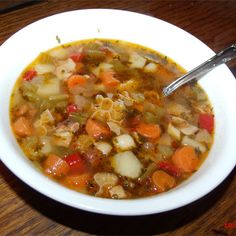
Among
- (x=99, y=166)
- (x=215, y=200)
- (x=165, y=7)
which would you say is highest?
(x=165, y=7)

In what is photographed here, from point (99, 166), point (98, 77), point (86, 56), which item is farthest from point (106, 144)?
point (86, 56)

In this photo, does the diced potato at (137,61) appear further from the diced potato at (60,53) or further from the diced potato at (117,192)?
the diced potato at (117,192)

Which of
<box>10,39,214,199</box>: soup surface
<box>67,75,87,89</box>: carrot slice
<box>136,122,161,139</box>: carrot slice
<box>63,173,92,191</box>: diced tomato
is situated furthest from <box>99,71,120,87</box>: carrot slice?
<box>63,173,92,191</box>: diced tomato

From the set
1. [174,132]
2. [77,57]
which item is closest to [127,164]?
[174,132]

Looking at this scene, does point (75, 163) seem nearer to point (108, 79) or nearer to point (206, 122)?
point (108, 79)

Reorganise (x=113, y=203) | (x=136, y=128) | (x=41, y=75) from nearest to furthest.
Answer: (x=113, y=203), (x=136, y=128), (x=41, y=75)

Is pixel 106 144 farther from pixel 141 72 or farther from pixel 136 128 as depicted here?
pixel 141 72
